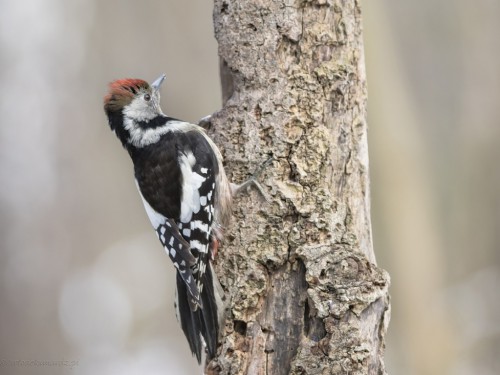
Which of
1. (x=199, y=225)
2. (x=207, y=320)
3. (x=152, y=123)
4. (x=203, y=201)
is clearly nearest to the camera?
(x=207, y=320)

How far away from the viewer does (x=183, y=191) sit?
4.27 metres

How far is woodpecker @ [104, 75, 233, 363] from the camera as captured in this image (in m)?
3.84

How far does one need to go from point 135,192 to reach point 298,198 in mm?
5429

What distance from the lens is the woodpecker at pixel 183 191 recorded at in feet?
12.6

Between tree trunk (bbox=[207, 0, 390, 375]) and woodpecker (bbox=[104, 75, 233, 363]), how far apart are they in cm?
9

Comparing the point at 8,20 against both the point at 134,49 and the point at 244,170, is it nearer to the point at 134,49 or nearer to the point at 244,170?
the point at 134,49

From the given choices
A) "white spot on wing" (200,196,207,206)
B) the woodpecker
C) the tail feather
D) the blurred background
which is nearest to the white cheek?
the woodpecker

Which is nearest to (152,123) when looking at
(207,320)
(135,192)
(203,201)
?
(203,201)

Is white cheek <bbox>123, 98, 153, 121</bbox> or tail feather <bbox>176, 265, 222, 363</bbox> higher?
white cheek <bbox>123, 98, 153, 121</bbox>

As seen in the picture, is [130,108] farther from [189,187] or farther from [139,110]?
[189,187]

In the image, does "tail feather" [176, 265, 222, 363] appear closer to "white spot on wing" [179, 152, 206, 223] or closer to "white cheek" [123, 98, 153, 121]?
"white spot on wing" [179, 152, 206, 223]

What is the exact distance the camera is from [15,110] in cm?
799

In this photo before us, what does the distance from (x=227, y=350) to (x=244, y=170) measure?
100 centimetres

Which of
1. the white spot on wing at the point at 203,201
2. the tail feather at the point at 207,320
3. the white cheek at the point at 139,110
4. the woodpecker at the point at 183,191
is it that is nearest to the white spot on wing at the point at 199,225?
the woodpecker at the point at 183,191
